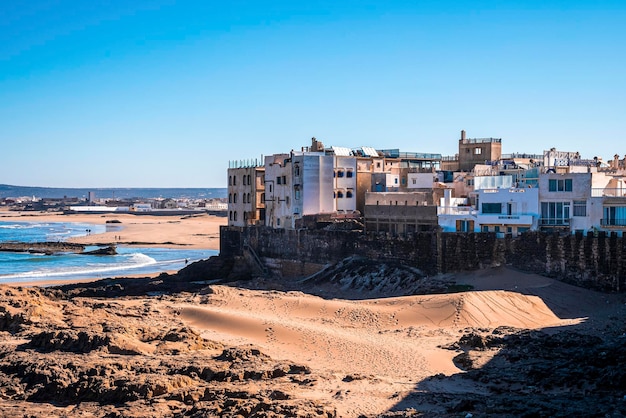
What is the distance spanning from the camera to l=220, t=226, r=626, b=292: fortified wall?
3569 centimetres

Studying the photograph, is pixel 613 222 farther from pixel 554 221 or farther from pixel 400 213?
pixel 400 213

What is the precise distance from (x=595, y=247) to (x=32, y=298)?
26.6 metres

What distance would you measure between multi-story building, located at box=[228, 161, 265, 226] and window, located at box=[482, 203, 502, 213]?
20.7 metres

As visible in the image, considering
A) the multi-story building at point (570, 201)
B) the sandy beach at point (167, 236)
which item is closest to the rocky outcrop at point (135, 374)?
the multi-story building at point (570, 201)

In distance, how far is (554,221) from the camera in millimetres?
39469

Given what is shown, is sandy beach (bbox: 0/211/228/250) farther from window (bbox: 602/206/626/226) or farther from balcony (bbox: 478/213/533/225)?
window (bbox: 602/206/626/226)

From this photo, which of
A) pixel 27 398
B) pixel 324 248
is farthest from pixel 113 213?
pixel 27 398

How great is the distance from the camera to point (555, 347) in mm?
25938

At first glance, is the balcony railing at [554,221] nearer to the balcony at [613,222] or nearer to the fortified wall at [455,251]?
the fortified wall at [455,251]

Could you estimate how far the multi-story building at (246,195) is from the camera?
57719 mm

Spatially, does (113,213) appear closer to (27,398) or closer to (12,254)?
(12,254)

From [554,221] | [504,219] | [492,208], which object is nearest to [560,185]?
[554,221]

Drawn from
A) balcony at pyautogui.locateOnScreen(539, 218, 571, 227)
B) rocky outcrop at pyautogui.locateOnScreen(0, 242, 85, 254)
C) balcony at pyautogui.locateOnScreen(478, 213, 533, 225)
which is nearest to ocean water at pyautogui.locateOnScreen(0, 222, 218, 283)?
rocky outcrop at pyautogui.locateOnScreen(0, 242, 85, 254)

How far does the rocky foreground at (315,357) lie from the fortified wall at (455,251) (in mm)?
1767
